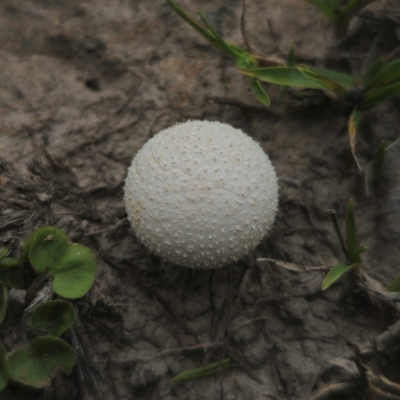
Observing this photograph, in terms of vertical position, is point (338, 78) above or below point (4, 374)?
above

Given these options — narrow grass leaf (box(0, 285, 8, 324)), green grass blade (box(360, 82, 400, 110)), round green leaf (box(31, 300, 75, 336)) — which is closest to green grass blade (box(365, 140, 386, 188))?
green grass blade (box(360, 82, 400, 110))

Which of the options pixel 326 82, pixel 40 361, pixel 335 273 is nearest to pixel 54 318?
pixel 40 361

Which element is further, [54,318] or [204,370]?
[204,370]

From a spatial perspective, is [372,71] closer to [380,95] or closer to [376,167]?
[380,95]

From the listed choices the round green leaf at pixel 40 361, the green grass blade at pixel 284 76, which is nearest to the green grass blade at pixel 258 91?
the green grass blade at pixel 284 76

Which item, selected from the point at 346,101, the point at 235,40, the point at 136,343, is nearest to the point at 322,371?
the point at 136,343

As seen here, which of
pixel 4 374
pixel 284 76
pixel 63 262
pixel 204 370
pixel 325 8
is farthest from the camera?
pixel 325 8

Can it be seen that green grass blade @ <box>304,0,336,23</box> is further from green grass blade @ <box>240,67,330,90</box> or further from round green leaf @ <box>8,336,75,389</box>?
round green leaf @ <box>8,336,75,389</box>
